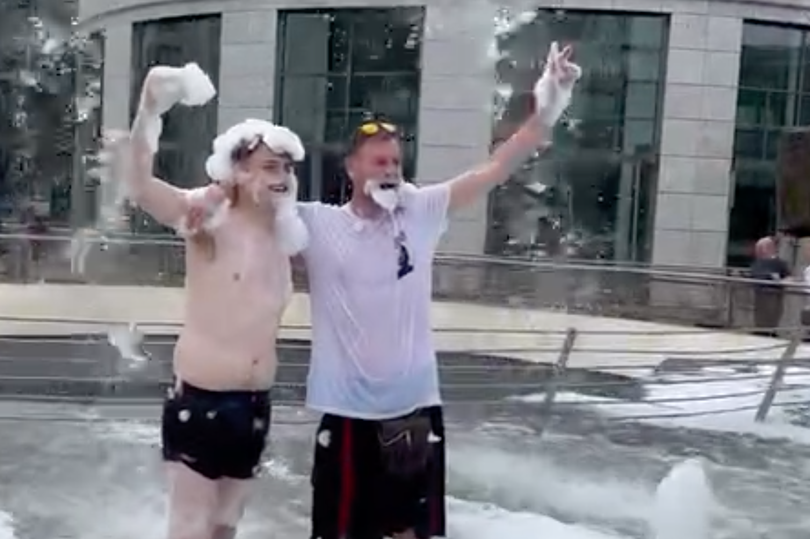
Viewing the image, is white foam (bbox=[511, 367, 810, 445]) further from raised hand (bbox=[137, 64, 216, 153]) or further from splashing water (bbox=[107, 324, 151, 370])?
raised hand (bbox=[137, 64, 216, 153])

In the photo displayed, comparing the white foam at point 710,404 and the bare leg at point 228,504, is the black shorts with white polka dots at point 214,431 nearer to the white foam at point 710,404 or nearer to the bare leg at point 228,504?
the bare leg at point 228,504

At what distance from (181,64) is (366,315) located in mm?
24385

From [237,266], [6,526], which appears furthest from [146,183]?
[6,526]

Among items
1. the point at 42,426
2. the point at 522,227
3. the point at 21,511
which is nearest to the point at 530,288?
the point at 522,227

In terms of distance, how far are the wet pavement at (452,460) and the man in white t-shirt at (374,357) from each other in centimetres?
186

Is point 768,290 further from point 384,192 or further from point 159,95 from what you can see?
point 159,95

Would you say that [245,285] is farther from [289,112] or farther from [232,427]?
[289,112]

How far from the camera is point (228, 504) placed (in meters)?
4.05

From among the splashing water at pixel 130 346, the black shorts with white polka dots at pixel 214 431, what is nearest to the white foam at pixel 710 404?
the splashing water at pixel 130 346

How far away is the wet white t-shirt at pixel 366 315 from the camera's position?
395cm

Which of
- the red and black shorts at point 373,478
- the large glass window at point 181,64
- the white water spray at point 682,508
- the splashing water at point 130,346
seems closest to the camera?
the red and black shorts at point 373,478

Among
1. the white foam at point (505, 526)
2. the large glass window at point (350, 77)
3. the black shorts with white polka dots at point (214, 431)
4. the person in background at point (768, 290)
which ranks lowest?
the white foam at point (505, 526)

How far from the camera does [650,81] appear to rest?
24.9 metres

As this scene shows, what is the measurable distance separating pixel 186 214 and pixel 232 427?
1.95ft
